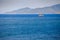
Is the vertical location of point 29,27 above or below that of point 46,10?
below

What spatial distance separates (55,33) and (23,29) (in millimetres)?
546

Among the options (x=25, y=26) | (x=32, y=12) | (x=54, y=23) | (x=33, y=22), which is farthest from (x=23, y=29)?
(x=54, y=23)

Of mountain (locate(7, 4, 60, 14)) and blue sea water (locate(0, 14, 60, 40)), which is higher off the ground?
mountain (locate(7, 4, 60, 14))

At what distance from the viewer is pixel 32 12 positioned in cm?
187

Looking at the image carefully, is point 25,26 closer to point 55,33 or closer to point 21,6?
point 21,6

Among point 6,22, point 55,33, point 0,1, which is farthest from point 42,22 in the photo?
point 0,1

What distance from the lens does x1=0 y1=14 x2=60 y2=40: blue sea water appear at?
181cm

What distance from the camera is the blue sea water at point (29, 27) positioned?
1.81 metres

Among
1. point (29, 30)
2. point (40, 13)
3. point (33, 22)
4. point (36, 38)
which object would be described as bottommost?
point (36, 38)

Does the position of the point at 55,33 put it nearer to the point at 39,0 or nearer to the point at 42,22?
the point at 42,22

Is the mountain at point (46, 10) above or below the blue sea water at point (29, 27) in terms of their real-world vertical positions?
A: above

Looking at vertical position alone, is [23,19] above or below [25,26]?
above

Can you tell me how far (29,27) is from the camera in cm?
182

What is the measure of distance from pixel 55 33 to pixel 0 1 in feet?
3.54
